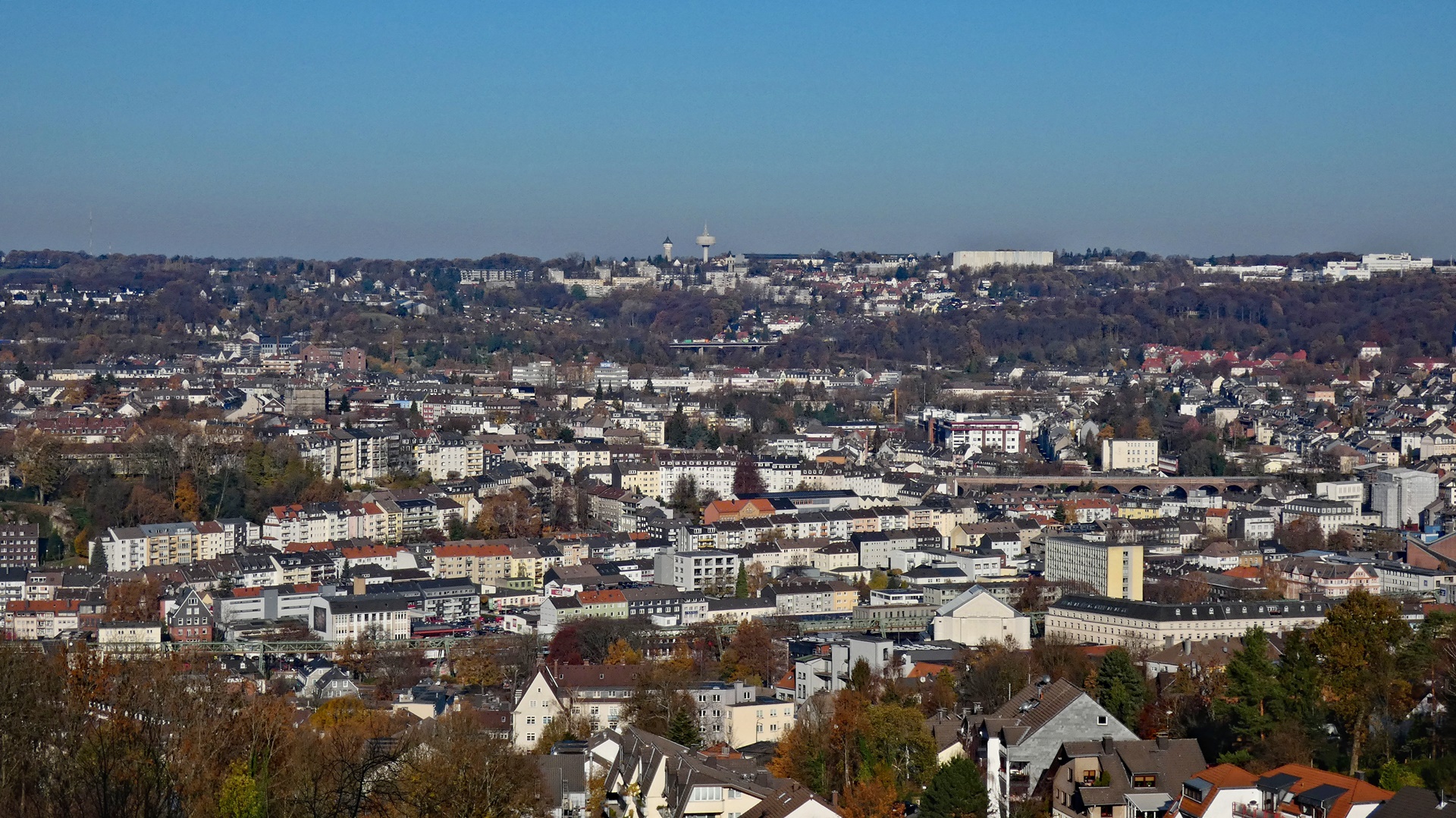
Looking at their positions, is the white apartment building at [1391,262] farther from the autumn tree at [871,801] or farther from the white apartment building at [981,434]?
the autumn tree at [871,801]

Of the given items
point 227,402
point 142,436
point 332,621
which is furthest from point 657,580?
point 227,402

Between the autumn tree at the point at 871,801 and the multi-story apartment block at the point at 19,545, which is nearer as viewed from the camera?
the autumn tree at the point at 871,801

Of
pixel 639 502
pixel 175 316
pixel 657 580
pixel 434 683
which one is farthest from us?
pixel 175 316

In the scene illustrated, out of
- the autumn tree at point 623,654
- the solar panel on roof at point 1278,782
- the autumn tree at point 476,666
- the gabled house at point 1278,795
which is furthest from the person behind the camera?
the autumn tree at point 623,654

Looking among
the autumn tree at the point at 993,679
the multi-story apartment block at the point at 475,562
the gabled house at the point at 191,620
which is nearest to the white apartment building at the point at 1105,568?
the multi-story apartment block at the point at 475,562

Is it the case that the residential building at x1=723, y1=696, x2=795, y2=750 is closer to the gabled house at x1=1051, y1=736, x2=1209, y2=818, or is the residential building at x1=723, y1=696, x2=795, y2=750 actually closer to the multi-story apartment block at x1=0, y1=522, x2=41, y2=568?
the gabled house at x1=1051, y1=736, x2=1209, y2=818

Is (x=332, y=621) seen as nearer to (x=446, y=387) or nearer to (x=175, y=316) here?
(x=446, y=387)
